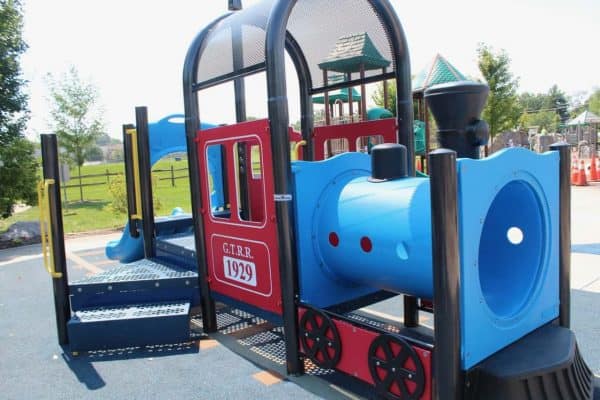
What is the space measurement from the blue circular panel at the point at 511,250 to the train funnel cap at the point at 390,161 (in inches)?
26.5

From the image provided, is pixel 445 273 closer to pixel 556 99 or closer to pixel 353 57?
pixel 353 57

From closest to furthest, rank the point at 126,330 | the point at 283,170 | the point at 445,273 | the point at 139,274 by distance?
1. the point at 445,273
2. the point at 283,170
3. the point at 126,330
4. the point at 139,274

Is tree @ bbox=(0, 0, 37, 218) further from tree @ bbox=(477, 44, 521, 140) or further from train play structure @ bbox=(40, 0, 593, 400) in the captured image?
tree @ bbox=(477, 44, 521, 140)

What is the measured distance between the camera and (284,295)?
3.78 metres

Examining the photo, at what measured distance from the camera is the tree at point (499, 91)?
80.1ft

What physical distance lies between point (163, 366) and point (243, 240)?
47.9 inches

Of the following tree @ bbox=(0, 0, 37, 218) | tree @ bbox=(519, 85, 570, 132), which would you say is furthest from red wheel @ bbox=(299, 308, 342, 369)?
tree @ bbox=(519, 85, 570, 132)

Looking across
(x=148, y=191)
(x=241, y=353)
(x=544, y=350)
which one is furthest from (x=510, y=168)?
(x=148, y=191)

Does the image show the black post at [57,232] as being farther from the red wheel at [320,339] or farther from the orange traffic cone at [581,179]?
the orange traffic cone at [581,179]

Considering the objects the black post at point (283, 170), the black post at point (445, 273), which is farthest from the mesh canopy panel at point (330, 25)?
the black post at point (445, 273)

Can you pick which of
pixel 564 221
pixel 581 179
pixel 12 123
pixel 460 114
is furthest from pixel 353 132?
pixel 581 179

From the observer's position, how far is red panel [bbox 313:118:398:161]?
4637mm

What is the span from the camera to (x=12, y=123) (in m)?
11.6

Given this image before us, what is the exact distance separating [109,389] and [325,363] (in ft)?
5.37
